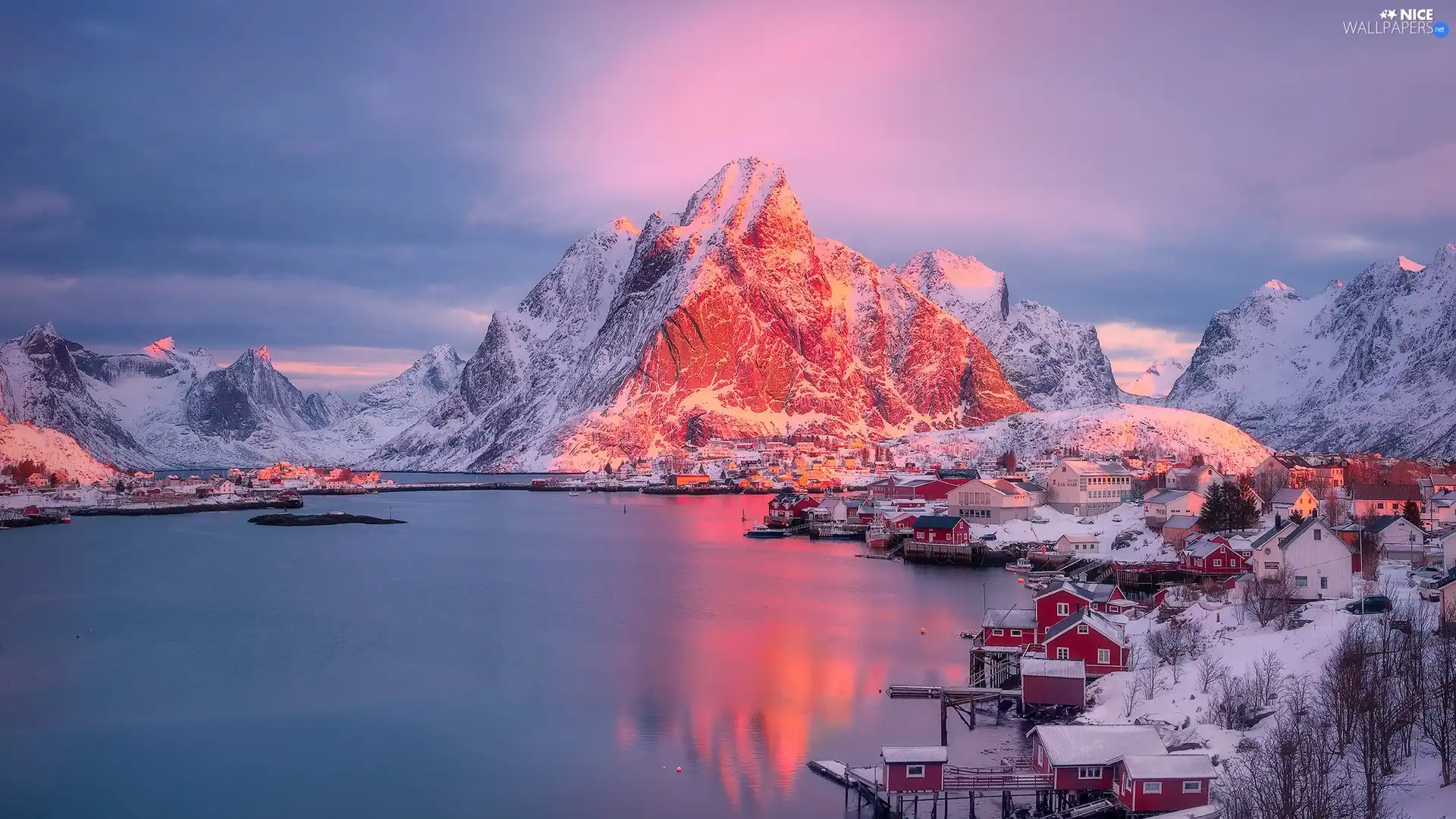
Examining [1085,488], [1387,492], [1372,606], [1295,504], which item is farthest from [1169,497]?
[1372,606]

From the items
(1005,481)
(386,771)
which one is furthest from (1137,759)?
(1005,481)

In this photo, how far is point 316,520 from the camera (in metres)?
80.8

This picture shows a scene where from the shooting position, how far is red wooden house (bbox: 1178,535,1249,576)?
132 ft

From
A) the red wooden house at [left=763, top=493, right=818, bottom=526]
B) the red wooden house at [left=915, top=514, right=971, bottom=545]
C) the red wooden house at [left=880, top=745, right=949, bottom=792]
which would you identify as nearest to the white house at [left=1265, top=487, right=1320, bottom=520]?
the red wooden house at [left=915, top=514, right=971, bottom=545]

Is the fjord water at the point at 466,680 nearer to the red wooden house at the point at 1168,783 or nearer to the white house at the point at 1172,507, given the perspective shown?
the red wooden house at the point at 1168,783

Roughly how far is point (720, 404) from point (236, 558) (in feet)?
325

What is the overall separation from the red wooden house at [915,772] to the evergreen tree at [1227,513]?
106 feet

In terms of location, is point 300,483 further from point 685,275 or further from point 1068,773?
point 1068,773

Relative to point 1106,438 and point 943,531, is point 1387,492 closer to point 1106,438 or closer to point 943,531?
point 943,531

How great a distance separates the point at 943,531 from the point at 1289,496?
15348 millimetres

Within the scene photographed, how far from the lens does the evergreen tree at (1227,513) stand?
46.3 meters

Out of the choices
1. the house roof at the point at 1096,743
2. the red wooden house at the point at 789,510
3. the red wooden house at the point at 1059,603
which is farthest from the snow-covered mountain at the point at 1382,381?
the house roof at the point at 1096,743

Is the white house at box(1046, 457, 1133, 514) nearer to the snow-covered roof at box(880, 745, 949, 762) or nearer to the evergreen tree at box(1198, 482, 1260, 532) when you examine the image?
the evergreen tree at box(1198, 482, 1260, 532)

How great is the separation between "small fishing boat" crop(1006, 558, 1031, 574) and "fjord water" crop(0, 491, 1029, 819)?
3.57 feet
